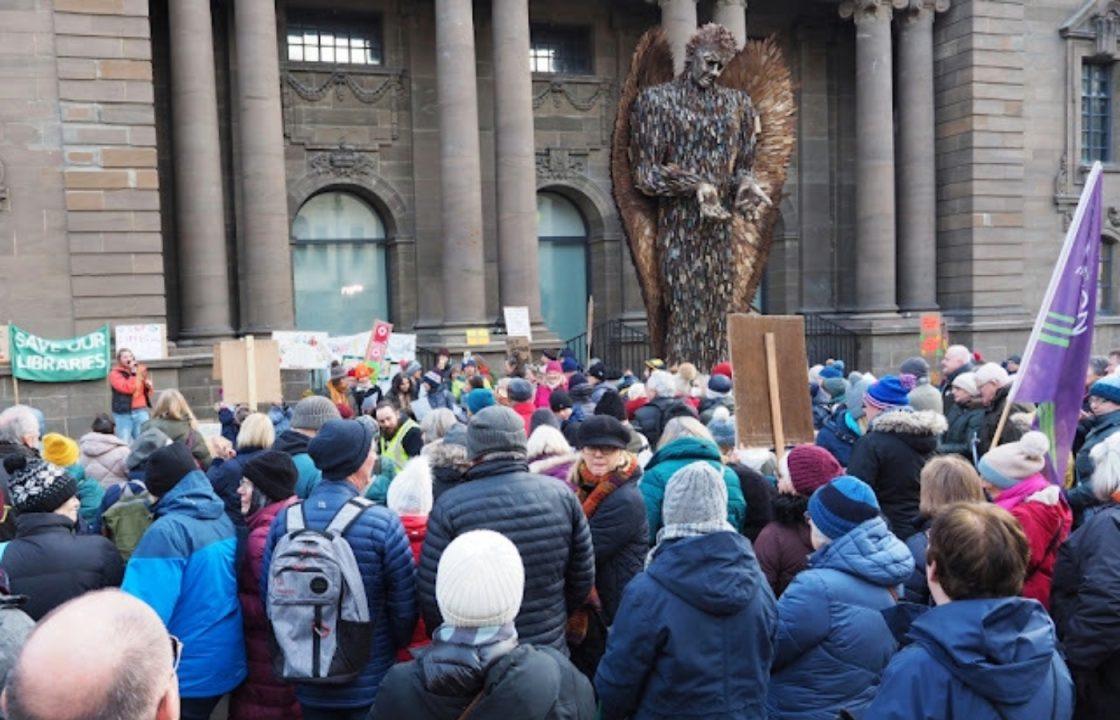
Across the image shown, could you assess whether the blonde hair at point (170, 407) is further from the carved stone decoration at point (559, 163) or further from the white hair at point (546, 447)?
the carved stone decoration at point (559, 163)

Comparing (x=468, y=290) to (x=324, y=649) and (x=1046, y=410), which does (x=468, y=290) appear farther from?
(x=324, y=649)

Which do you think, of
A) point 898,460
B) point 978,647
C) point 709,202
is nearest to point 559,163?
point 709,202

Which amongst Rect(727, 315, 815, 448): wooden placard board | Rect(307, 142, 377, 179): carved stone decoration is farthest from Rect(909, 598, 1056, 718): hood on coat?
Rect(307, 142, 377, 179): carved stone decoration

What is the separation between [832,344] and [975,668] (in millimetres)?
21448

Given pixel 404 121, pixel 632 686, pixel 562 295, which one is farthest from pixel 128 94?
pixel 632 686

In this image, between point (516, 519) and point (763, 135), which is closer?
point (516, 519)

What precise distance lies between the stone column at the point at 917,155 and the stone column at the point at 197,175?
15.4 metres

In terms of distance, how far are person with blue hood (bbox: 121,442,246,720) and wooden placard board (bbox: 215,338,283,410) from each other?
22.1ft

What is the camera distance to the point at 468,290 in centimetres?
1903

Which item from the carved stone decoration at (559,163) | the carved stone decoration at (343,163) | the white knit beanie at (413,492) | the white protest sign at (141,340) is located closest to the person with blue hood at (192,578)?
the white knit beanie at (413,492)

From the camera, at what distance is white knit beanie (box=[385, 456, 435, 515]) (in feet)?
14.6

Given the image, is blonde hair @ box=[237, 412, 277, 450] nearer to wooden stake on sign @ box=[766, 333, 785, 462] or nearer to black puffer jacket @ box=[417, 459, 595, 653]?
black puffer jacket @ box=[417, 459, 595, 653]

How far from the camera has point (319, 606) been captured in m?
3.67

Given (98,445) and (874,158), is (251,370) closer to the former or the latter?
(98,445)
